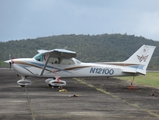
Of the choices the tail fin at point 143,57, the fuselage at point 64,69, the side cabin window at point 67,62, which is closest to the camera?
the fuselage at point 64,69

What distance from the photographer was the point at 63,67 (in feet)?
65.1

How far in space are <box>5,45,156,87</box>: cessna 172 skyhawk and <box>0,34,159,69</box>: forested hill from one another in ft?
153

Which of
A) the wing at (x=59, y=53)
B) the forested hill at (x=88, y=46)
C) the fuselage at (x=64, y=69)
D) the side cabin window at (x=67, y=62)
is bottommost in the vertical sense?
the forested hill at (x=88, y=46)

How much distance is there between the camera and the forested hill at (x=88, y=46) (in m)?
82.0

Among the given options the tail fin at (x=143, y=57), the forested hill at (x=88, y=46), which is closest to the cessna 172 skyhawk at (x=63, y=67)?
the tail fin at (x=143, y=57)

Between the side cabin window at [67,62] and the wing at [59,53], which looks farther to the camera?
the side cabin window at [67,62]

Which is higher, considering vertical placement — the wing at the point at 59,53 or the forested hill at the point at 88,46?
the wing at the point at 59,53

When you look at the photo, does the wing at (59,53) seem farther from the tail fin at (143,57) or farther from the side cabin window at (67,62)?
the tail fin at (143,57)

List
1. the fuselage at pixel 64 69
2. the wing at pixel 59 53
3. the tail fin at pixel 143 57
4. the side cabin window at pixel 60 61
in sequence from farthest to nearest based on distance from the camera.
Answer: the tail fin at pixel 143 57
the side cabin window at pixel 60 61
the fuselage at pixel 64 69
the wing at pixel 59 53

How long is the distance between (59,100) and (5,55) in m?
65.3

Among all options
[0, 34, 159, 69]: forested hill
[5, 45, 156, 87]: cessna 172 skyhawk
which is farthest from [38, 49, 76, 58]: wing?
[0, 34, 159, 69]: forested hill

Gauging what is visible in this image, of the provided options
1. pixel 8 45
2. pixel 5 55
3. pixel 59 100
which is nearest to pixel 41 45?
pixel 8 45

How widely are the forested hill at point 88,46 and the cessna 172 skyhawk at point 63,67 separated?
153 ft

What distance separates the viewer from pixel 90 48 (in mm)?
95062
